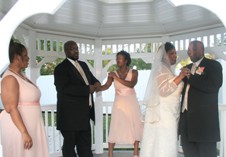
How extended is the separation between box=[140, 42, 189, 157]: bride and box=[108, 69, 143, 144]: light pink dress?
747 millimetres

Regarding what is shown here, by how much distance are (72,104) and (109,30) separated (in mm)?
2255

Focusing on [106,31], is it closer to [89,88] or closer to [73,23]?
[73,23]

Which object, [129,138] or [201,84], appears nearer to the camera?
[201,84]

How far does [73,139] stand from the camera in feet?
12.8

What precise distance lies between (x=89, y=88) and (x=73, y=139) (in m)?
0.69

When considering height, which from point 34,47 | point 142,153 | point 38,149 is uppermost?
point 34,47

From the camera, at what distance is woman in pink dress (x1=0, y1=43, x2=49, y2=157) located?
256cm

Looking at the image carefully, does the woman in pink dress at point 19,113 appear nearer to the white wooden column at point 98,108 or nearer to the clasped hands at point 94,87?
the clasped hands at point 94,87

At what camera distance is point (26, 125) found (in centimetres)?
273

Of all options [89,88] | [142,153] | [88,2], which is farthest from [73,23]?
[142,153]

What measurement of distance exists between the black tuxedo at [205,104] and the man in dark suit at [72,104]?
138 centimetres

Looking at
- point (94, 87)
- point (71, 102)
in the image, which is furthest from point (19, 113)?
point (94, 87)

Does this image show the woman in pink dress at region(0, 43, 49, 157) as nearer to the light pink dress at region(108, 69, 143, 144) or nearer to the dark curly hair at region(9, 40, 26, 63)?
the dark curly hair at region(9, 40, 26, 63)

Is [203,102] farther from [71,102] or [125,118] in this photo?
[71,102]
